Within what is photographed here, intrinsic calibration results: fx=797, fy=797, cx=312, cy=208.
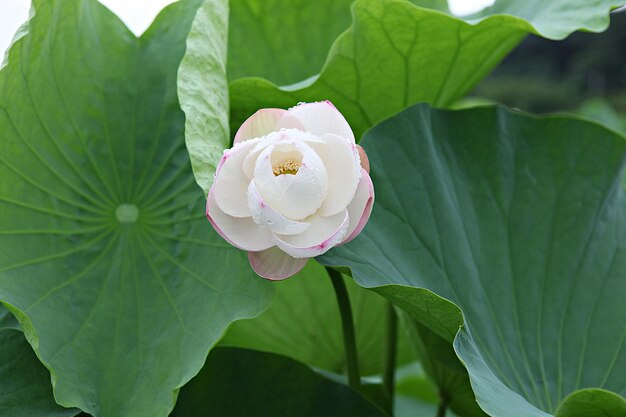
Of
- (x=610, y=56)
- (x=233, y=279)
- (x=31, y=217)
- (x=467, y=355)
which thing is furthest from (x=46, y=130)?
(x=610, y=56)

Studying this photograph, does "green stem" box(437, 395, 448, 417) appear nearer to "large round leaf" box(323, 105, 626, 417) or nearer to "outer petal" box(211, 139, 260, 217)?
"large round leaf" box(323, 105, 626, 417)

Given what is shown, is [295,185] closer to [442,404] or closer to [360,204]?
[360,204]

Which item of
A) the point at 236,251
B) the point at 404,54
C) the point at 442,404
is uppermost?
the point at 404,54

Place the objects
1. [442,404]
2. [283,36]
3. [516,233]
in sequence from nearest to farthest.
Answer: [516,233] → [442,404] → [283,36]

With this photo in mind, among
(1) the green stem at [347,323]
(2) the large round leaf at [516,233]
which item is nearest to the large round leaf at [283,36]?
(2) the large round leaf at [516,233]

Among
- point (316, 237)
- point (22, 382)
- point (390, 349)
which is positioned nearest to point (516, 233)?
point (390, 349)

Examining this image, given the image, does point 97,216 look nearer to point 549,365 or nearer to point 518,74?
point 549,365

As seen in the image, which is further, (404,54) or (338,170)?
(404,54)
